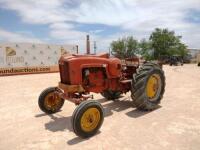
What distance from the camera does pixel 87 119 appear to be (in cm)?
492

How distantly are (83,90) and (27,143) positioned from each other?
68.1 inches

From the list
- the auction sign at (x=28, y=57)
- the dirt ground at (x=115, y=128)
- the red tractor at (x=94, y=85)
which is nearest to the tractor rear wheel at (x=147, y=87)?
the red tractor at (x=94, y=85)

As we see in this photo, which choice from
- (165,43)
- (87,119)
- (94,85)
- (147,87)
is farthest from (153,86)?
(165,43)

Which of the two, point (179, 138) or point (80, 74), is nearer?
point (179, 138)

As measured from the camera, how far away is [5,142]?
4.78 metres

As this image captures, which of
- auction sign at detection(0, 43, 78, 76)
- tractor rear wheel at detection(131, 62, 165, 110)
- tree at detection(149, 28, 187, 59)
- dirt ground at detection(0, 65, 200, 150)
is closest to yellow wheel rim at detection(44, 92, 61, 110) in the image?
dirt ground at detection(0, 65, 200, 150)

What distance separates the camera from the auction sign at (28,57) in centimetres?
1875

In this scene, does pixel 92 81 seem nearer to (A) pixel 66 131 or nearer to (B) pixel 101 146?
(A) pixel 66 131

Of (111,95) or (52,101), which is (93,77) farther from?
(111,95)

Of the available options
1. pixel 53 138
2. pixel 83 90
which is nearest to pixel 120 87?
pixel 83 90

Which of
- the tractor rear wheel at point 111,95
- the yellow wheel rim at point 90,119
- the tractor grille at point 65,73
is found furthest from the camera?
the tractor rear wheel at point 111,95

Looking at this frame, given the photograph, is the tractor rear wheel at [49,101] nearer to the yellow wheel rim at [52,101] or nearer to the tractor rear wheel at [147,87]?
the yellow wheel rim at [52,101]

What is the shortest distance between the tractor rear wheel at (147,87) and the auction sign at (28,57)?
13.8 metres

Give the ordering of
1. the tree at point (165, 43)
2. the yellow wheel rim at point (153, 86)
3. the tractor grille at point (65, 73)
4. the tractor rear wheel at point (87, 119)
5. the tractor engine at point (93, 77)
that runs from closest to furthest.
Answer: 1. the tractor rear wheel at point (87, 119)
2. the tractor grille at point (65, 73)
3. the tractor engine at point (93, 77)
4. the yellow wheel rim at point (153, 86)
5. the tree at point (165, 43)
